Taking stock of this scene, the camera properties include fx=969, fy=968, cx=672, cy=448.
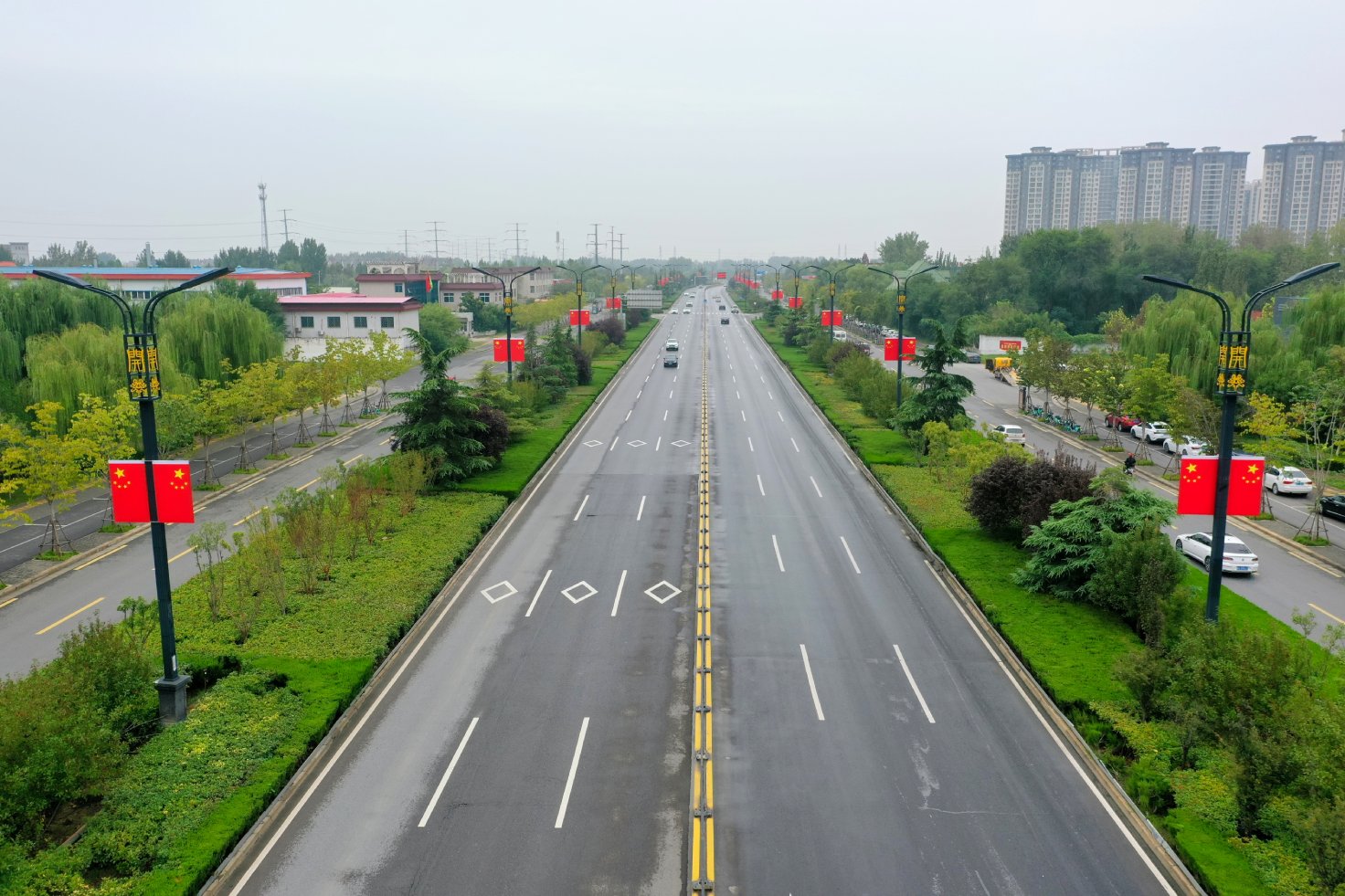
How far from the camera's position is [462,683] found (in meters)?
20.4

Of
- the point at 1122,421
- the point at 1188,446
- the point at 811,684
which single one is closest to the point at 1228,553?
the point at 811,684

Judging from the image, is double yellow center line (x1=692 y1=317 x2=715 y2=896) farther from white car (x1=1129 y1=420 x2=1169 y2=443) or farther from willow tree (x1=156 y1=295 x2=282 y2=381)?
willow tree (x1=156 y1=295 x2=282 y2=381)

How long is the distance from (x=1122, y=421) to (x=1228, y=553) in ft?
80.9

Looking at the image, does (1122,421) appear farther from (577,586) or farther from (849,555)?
(577,586)

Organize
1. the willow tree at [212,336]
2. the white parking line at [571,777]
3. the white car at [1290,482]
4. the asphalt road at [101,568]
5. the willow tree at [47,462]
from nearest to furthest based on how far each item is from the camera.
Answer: the white parking line at [571,777]
the asphalt road at [101,568]
the willow tree at [47,462]
the white car at [1290,482]
the willow tree at [212,336]

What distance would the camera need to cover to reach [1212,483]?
2002 cm

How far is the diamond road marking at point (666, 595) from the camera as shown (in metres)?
25.5

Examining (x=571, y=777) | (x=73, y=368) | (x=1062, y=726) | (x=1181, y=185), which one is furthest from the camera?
(x=1181, y=185)

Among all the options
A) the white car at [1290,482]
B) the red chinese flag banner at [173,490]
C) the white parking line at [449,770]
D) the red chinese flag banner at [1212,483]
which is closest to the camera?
the white parking line at [449,770]

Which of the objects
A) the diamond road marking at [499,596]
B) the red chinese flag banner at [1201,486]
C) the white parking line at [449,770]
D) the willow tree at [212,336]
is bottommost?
the white parking line at [449,770]

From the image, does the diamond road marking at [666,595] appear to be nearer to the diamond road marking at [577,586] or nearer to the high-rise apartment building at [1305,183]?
the diamond road marking at [577,586]

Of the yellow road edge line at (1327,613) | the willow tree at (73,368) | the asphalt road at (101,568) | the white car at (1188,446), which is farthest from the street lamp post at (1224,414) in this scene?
the willow tree at (73,368)

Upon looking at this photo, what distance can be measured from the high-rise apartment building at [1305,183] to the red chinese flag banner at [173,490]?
203m

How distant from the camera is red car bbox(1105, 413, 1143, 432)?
48.3 metres
